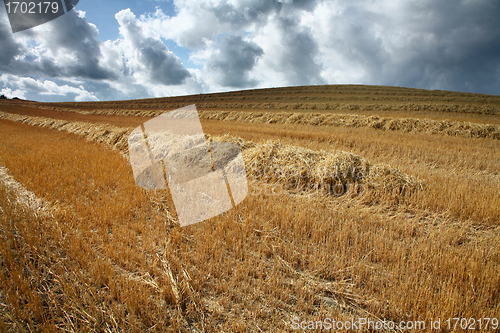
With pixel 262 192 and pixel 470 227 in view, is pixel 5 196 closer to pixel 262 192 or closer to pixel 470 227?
pixel 262 192

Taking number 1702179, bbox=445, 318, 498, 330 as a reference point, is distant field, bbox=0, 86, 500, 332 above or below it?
above

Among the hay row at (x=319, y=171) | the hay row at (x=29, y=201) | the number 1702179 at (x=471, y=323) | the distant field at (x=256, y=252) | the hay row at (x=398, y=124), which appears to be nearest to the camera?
the number 1702179 at (x=471, y=323)

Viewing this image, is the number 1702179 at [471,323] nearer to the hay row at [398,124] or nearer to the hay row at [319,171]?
the hay row at [319,171]

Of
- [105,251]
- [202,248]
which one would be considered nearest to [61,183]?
[105,251]

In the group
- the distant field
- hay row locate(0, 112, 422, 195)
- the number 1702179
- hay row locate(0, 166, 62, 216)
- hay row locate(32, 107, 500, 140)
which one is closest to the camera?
the number 1702179

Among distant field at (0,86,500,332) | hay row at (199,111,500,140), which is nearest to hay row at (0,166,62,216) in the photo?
distant field at (0,86,500,332)

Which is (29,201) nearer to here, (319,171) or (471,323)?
(319,171)

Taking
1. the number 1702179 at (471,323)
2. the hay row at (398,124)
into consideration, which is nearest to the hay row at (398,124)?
the hay row at (398,124)

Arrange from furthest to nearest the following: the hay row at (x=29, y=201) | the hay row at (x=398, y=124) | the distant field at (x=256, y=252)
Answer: the hay row at (x=398, y=124)
the hay row at (x=29, y=201)
the distant field at (x=256, y=252)

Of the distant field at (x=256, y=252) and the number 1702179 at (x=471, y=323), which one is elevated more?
the distant field at (x=256, y=252)

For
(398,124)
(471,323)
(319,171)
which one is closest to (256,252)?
(471,323)

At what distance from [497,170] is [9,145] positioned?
18424mm

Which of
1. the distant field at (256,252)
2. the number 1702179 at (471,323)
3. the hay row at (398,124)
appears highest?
the hay row at (398,124)

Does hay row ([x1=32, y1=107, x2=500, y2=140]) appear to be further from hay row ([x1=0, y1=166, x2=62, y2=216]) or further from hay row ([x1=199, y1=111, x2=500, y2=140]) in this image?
hay row ([x1=0, y1=166, x2=62, y2=216])
